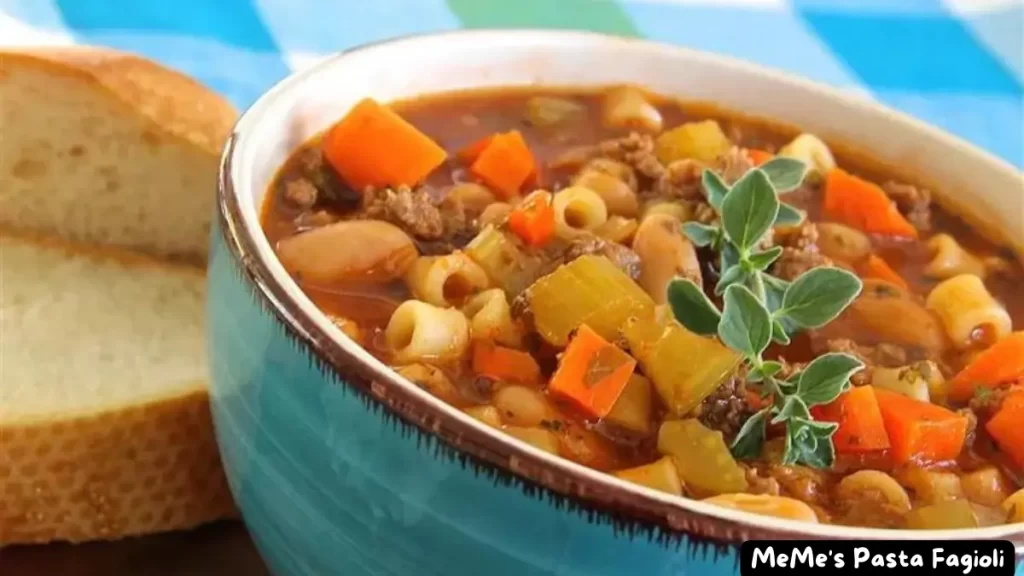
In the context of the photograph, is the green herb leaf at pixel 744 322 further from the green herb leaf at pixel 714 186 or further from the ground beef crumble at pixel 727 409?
the green herb leaf at pixel 714 186

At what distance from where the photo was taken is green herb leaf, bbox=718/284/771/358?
3.77 feet

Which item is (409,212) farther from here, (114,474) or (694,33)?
(694,33)

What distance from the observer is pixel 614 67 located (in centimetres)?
190

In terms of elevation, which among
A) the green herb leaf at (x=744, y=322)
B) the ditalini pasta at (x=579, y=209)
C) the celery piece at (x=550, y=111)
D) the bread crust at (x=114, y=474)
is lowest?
the bread crust at (x=114, y=474)

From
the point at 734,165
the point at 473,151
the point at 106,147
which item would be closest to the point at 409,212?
the point at 473,151

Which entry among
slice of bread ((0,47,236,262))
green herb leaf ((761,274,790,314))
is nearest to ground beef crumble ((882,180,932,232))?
green herb leaf ((761,274,790,314))

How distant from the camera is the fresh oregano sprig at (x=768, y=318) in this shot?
1.16 m

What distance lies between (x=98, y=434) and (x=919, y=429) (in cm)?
92

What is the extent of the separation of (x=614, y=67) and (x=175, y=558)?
2.97 ft

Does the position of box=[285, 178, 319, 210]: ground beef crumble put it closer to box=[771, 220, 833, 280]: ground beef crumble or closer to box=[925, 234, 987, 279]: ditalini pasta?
box=[771, 220, 833, 280]: ground beef crumble

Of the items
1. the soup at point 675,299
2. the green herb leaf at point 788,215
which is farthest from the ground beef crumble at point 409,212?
the green herb leaf at point 788,215

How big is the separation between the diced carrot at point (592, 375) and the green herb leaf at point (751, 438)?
0.40 feet

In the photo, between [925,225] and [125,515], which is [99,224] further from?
[925,225]

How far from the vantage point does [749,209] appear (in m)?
1.27
